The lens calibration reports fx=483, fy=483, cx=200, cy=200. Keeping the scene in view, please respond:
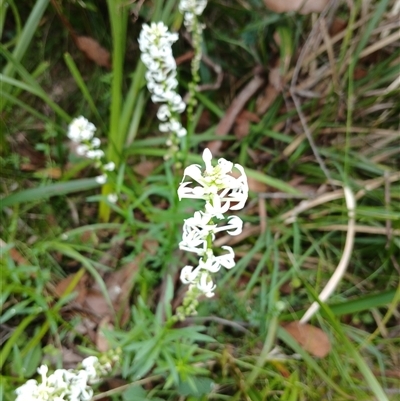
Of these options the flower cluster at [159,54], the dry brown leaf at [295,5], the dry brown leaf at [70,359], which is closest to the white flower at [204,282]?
the flower cluster at [159,54]

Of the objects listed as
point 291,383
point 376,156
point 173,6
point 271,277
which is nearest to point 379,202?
point 376,156

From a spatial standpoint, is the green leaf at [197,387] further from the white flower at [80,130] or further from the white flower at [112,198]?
the white flower at [80,130]

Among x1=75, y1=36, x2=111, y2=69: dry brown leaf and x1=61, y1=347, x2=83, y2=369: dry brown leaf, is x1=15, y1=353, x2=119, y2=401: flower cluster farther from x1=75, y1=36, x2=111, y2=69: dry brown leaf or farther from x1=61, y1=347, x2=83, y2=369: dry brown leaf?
x1=75, y1=36, x2=111, y2=69: dry brown leaf

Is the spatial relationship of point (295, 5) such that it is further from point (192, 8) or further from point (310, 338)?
point (310, 338)

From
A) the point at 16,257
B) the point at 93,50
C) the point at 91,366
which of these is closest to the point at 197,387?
the point at 91,366

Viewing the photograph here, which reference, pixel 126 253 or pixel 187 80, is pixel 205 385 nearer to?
pixel 126 253

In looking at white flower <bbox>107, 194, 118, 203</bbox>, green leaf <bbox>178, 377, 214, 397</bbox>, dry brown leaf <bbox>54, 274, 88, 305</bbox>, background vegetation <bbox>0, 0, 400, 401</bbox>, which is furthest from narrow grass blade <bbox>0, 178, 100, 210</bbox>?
green leaf <bbox>178, 377, 214, 397</bbox>
